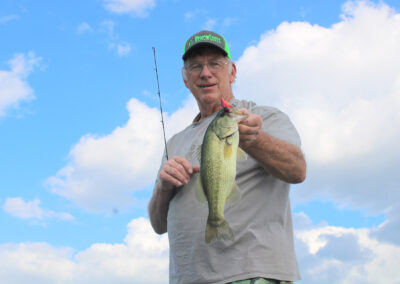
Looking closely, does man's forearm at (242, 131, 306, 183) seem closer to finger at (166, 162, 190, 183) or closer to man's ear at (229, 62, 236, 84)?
finger at (166, 162, 190, 183)

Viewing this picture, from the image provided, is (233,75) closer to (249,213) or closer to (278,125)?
(278,125)

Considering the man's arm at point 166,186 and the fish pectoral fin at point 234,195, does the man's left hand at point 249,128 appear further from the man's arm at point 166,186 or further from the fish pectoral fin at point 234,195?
the man's arm at point 166,186

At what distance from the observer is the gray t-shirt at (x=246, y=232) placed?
161 inches

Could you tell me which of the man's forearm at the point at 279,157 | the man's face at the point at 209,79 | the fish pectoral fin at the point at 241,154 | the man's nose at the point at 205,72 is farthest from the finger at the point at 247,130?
the man's nose at the point at 205,72

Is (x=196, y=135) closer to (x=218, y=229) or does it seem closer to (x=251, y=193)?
(x=251, y=193)

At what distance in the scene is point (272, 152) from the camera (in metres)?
4.03

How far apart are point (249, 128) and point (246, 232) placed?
1011mm

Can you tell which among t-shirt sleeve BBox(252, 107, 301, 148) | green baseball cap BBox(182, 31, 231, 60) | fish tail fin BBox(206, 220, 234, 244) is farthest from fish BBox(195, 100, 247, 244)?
green baseball cap BBox(182, 31, 231, 60)

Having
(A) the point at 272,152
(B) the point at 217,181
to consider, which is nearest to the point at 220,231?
(B) the point at 217,181

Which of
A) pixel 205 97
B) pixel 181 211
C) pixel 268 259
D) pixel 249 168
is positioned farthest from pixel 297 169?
pixel 205 97

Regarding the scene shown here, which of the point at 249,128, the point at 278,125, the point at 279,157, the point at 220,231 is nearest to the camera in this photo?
the point at 249,128

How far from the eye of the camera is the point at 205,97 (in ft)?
17.4

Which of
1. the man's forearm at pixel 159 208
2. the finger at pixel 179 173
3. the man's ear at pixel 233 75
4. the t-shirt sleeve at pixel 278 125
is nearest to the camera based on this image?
the finger at pixel 179 173

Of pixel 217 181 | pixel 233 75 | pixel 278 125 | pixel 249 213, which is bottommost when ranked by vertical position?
pixel 249 213
